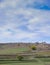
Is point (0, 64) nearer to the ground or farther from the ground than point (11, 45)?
nearer to the ground

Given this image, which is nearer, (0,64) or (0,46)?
(0,64)

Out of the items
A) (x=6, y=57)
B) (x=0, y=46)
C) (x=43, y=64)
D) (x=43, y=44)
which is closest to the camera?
(x=43, y=64)

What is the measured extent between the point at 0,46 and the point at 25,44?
13.6 m

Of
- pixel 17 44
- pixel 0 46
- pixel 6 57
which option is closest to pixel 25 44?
pixel 17 44

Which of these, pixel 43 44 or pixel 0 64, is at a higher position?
pixel 43 44

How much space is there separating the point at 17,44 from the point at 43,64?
54.8 meters

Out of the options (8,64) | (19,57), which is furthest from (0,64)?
(19,57)

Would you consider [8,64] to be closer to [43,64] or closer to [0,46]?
[43,64]

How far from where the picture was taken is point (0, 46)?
8500 cm

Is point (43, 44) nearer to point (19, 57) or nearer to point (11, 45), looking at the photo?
point (11, 45)

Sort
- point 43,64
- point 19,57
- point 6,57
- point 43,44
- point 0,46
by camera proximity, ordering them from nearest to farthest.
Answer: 1. point 43,64
2. point 19,57
3. point 6,57
4. point 0,46
5. point 43,44

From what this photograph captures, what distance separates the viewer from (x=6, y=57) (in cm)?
5028

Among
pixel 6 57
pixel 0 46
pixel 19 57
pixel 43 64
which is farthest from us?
pixel 0 46

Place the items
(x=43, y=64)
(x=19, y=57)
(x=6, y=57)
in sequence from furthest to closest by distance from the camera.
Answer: (x=6, y=57)
(x=19, y=57)
(x=43, y=64)
